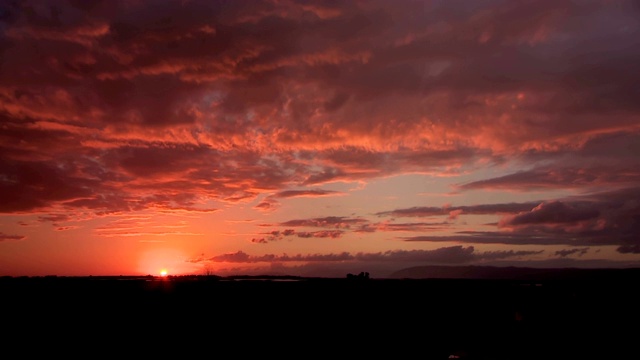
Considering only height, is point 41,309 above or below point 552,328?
above

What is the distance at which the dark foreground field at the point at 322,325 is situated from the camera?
25.3 m

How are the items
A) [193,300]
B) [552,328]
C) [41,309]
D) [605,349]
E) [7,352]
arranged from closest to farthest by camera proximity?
[7,352] → [605,349] → [552,328] → [41,309] → [193,300]

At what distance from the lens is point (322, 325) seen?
1183 inches

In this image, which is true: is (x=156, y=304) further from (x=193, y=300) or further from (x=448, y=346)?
(x=448, y=346)

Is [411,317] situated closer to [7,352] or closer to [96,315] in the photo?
[96,315]

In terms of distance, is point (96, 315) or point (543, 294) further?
point (543, 294)

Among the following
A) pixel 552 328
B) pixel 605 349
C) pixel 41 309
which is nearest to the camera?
pixel 605 349

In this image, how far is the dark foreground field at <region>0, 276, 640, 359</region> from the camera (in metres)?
25.3

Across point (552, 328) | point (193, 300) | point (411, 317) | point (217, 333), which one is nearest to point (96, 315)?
point (193, 300)

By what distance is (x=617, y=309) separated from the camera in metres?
34.3

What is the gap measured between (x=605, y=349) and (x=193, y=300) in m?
25.9

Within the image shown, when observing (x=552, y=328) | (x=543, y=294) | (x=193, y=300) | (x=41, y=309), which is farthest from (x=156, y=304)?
(x=543, y=294)

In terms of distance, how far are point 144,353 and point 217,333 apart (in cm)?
441

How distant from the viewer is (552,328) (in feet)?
96.2
